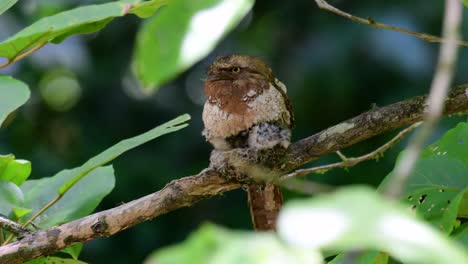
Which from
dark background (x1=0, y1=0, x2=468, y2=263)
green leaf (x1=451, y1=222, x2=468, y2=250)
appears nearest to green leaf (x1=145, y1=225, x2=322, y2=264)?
green leaf (x1=451, y1=222, x2=468, y2=250)

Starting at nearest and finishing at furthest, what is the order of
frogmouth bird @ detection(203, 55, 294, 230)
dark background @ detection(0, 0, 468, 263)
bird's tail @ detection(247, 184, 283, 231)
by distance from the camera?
frogmouth bird @ detection(203, 55, 294, 230) < bird's tail @ detection(247, 184, 283, 231) < dark background @ detection(0, 0, 468, 263)

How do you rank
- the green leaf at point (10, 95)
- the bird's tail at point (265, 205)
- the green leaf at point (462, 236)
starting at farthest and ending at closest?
the bird's tail at point (265, 205)
the green leaf at point (10, 95)
the green leaf at point (462, 236)

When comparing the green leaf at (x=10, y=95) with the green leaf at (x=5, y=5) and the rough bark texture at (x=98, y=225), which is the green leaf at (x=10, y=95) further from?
the rough bark texture at (x=98, y=225)

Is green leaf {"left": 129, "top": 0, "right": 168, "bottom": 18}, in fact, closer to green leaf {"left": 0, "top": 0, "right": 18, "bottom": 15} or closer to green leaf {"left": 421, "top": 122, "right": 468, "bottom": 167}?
green leaf {"left": 0, "top": 0, "right": 18, "bottom": 15}

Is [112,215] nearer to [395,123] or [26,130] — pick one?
[395,123]

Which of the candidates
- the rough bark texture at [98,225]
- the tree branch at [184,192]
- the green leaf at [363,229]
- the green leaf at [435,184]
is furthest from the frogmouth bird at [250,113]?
the green leaf at [363,229]
